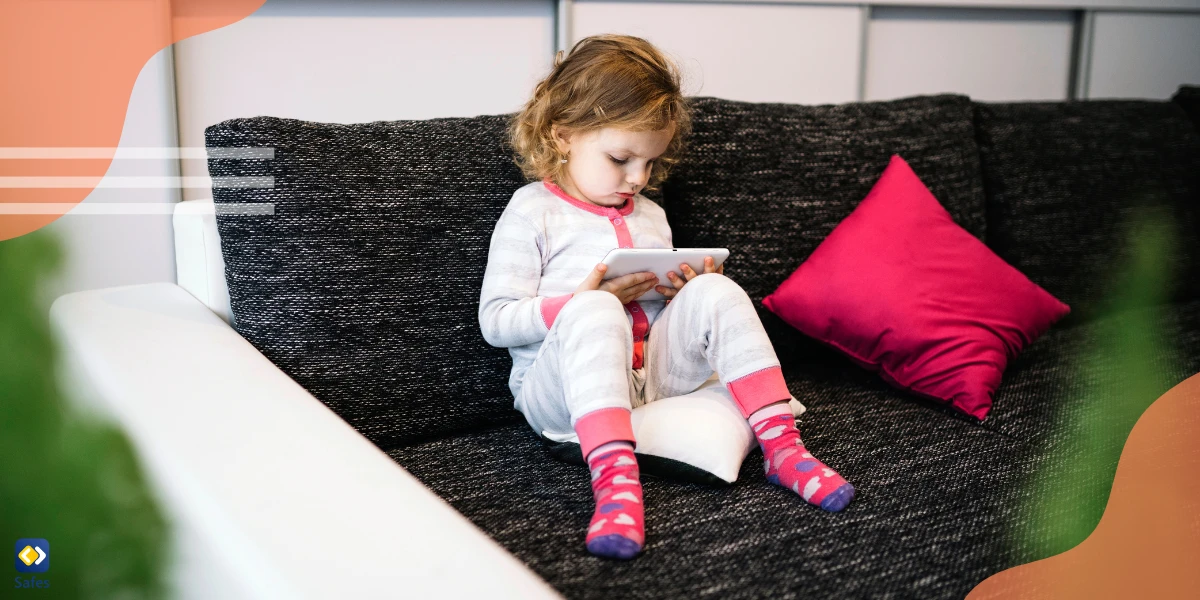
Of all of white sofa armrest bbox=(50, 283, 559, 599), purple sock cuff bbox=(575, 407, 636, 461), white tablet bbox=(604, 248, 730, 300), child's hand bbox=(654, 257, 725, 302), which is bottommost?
purple sock cuff bbox=(575, 407, 636, 461)

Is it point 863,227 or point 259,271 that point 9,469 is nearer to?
point 259,271

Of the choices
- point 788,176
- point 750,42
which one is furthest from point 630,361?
point 750,42

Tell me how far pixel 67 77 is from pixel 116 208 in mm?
227

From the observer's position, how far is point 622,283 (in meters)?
1.22

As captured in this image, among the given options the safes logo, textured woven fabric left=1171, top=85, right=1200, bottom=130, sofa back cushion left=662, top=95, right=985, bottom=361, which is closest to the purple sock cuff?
sofa back cushion left=662, top=95, right=985, bottom=361

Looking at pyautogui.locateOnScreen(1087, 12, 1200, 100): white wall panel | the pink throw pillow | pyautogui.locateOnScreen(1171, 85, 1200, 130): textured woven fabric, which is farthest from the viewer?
pyautogui.locateOnScreen(1087, 12, 1200, 100): white wall panel

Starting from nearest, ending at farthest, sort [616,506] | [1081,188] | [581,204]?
[616,506]
[581,204]
[1081,188]

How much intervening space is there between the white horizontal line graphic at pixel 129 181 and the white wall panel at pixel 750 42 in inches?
33.1

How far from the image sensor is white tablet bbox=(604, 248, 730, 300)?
1.16 metres

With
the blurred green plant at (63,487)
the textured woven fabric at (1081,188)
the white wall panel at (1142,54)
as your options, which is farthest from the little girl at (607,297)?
the white wall panel at (1142,54)

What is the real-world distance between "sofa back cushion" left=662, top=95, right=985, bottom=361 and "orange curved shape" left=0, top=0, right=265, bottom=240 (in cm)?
91

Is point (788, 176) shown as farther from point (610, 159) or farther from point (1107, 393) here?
point (1107, 393)

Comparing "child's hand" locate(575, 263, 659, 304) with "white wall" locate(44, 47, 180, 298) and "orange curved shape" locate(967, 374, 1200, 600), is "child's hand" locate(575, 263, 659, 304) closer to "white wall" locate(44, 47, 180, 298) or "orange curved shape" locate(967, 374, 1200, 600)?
"orange curved shape" locate(967, 374, 1200, 600)

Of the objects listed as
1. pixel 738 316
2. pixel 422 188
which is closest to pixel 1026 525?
pixel 738 316
